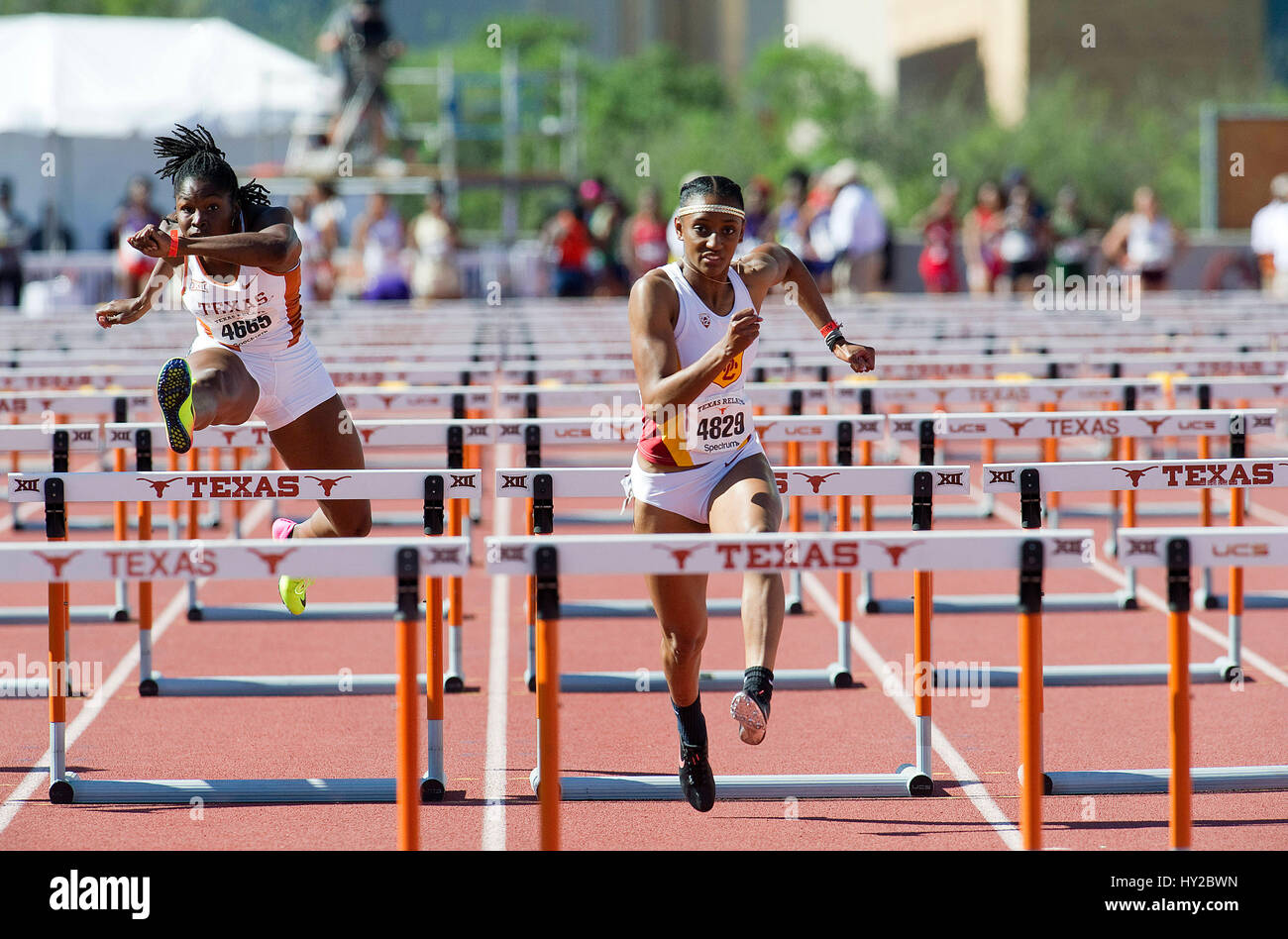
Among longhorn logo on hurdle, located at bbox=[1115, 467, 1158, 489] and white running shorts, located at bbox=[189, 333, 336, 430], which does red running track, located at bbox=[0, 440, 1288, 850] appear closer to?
longhorn logo on hurdle, located at bbox=[1115, 467, 1158, 489]

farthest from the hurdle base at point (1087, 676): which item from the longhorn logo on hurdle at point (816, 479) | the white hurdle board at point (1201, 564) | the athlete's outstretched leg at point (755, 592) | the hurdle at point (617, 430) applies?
the athlete's outstretched leg at point (755, 592)

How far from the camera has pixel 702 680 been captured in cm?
743

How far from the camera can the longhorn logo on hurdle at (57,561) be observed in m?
4.19

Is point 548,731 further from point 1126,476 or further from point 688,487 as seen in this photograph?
point 1126,476

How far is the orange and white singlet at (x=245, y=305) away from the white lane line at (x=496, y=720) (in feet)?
3.93

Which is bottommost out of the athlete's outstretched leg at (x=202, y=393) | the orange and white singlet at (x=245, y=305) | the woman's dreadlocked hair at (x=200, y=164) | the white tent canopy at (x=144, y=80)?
the athlete's outstretched leg at (x=202, y=393)

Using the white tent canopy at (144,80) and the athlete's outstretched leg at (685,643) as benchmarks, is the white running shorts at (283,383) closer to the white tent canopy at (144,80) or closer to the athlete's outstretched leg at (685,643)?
the athlete's outstretched leg at (685,643)

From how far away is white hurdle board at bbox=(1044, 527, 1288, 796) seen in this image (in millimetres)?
4273

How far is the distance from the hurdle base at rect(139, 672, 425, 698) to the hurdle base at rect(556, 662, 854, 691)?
27.8 inches

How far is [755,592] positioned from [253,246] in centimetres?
232

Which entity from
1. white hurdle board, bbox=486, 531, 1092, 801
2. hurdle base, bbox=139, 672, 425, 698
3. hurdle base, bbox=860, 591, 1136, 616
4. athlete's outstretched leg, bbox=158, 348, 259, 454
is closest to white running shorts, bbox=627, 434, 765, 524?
white hurdle board, bbox=486, 531, 1092, 801

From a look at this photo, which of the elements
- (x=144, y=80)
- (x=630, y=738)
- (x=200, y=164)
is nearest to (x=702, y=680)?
(x=630, y=738)
